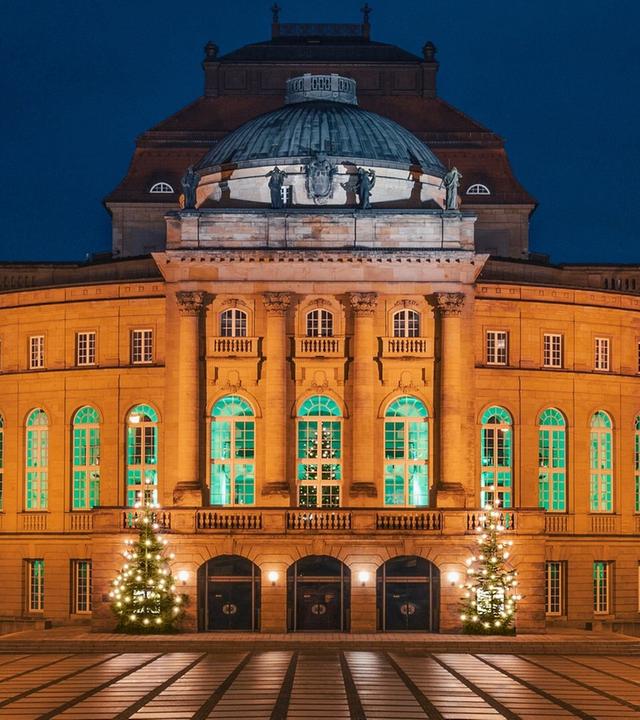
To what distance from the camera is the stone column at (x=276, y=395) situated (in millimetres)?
85125

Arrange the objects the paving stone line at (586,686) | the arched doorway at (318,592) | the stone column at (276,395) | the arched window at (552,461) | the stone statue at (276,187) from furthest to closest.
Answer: the arched window at (552,461), the stone statue at (276,187), the stone column at (276,395), the arched doorway at (318,592), the paving stone line at (586,686)

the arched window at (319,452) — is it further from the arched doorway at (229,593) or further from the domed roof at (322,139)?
the domed roof at (322,139)

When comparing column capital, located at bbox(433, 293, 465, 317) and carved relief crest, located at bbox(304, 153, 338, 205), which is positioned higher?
carved relief crest, located at bbox(304, 153, 338, 205)

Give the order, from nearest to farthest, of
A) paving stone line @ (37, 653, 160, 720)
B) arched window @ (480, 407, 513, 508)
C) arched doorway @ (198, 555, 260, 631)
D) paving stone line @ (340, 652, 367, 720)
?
paving stone line @ (340, 652, 367, 720)
paving stone line @ (37, 653, 160, 720)
arched doorway @ (198, 555, 260, 631)
arched window @ (480, 407, 513, 508)

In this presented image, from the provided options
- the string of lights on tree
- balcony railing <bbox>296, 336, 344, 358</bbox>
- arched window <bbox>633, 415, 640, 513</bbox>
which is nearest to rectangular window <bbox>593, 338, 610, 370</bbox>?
arched window <bbox>633, 415, 640, 513</bbox>

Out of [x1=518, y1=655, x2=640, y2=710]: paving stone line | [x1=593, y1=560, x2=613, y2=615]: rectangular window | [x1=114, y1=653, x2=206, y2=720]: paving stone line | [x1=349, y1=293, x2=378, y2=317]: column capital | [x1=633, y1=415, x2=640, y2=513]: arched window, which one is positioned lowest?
[x1=518, y1=655, x2=640, y2=710]: paving stone line

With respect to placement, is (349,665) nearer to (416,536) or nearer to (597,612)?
(416,536)

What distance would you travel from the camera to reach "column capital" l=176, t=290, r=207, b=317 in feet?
282

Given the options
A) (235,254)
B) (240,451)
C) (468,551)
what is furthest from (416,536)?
(235,254)

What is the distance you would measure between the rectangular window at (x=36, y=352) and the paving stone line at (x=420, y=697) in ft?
105

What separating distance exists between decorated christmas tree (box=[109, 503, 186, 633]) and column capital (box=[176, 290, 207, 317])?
1028 centimetres

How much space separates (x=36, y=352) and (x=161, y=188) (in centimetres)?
1917

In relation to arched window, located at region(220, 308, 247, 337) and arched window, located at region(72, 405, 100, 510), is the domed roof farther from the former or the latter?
arched window, located at region(72, 405, 100, 510)

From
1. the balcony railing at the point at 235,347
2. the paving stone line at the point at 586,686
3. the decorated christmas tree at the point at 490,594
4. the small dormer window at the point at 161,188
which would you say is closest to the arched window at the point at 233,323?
the balcony railing at the point at 235,347
